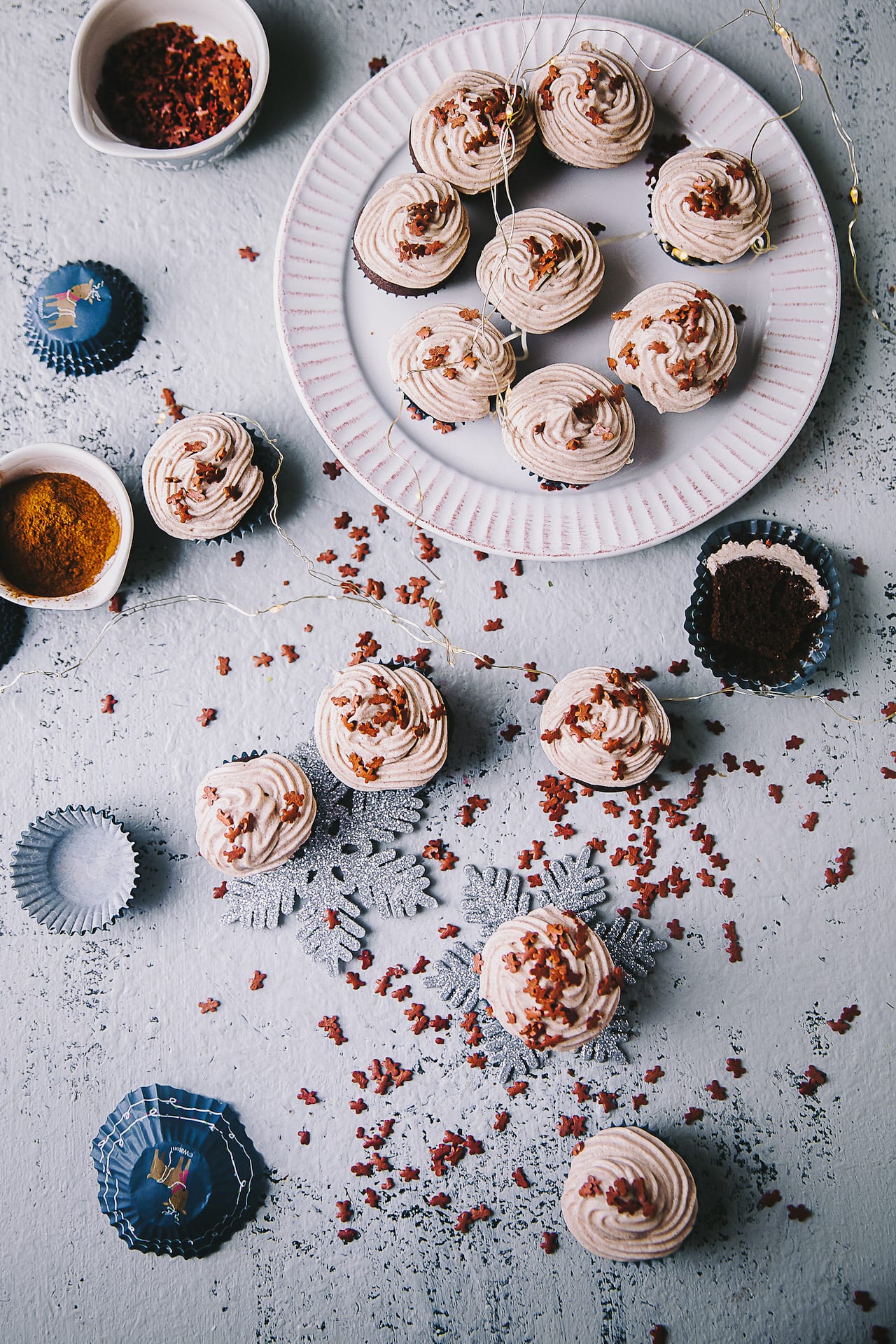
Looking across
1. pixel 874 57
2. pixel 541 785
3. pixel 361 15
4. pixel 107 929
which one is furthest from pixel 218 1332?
pixel 874 57

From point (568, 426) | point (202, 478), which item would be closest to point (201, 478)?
point (202, 478)

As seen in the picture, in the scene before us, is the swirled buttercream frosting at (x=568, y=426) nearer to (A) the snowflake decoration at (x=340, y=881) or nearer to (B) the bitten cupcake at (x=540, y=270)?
(B) the bitten cupcake at (x=540, y=270)

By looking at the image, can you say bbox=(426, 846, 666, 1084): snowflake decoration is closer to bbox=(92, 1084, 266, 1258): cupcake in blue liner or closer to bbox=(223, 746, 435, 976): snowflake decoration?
bbox=(223, 746, 435, 976): snowflake decoration

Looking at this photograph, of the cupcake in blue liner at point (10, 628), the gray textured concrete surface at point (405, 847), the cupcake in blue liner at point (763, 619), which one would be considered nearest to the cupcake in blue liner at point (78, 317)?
the gray textured concrete surface at point (405, 847)

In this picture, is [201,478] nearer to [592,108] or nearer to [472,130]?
[472,130]

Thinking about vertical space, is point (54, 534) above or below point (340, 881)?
above
